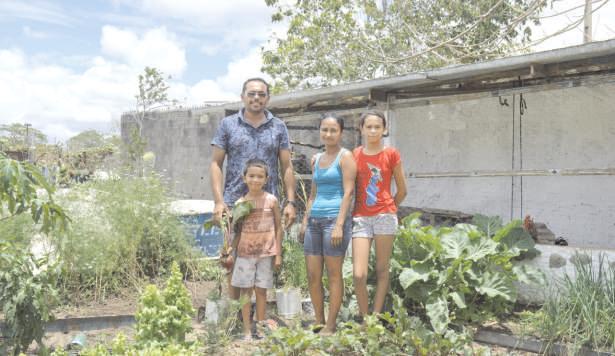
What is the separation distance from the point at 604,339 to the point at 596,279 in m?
0.58

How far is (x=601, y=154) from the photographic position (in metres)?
7.61

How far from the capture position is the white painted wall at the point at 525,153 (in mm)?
7625

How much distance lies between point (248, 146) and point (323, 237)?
0.85 m

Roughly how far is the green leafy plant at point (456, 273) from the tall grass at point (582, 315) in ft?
1.21

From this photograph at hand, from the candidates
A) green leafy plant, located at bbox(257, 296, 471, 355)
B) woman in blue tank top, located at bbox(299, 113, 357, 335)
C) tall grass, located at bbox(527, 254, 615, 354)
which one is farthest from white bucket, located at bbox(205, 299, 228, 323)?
tall grass, located at bbox(527, 254, 615, 354)

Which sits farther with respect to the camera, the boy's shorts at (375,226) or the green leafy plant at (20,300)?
the boy's shorts at (375,226)

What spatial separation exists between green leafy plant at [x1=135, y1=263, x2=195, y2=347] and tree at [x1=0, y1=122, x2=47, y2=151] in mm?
16096

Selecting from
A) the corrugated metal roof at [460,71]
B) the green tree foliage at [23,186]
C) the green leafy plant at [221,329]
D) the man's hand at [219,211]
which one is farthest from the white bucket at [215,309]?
the corrugated metal roof at [460,71]

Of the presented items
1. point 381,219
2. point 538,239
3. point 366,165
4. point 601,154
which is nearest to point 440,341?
point 381,219

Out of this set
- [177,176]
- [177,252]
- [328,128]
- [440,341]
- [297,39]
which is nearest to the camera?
[440,341]

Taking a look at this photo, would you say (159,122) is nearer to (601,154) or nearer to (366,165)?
(601,154)

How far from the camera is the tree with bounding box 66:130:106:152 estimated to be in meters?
17.7

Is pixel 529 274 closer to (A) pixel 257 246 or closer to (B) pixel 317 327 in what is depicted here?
(B) pixel 317 327

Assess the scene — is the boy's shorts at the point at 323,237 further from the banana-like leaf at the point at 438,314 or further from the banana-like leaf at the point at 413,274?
the banana-like leaf at the point at 438,314
